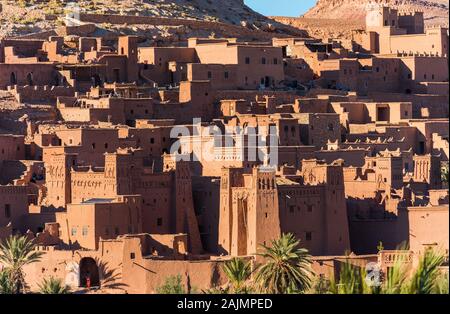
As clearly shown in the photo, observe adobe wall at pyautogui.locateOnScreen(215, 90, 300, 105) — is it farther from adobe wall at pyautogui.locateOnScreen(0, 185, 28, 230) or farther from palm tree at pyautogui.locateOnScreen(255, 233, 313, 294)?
palm tree at pyautogui.locateOnScreen(255, 233, 313, 294)

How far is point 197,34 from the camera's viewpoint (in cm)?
7650

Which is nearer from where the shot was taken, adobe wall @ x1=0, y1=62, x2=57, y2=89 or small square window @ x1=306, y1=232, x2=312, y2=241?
small square window @ x1=306, y1=232, x2=312, y2=241

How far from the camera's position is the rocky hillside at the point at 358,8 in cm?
10656

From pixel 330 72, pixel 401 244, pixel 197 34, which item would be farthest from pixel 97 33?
pixel 401 244

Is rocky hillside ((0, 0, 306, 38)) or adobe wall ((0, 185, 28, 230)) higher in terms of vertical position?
rocky hillside ((0, 0, 306, 38))

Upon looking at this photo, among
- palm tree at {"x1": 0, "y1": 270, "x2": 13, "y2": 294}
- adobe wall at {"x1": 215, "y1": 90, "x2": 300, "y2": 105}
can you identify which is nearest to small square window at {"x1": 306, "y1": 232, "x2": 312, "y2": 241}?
palm tree at {"x1": 0, "y1": 270, "x2": 13, "y2": 294}

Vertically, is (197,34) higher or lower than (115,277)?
higher

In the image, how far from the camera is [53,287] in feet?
161

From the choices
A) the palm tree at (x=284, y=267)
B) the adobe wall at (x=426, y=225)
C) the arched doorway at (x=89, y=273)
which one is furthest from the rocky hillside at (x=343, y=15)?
the palm tree at (x=284, y=267)

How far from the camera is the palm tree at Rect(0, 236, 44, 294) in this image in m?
51.9

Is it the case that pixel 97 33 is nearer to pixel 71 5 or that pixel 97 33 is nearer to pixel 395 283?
pixel 71 5

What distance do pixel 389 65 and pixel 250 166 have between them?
59.7ft

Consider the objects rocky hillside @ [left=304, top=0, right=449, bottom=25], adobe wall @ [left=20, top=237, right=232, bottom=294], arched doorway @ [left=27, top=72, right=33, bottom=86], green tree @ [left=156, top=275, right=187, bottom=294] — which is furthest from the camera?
rocky hillside @ [left=304, top=0, right=449, bottom=25]

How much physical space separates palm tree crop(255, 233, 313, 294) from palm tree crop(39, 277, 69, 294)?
490 cm
